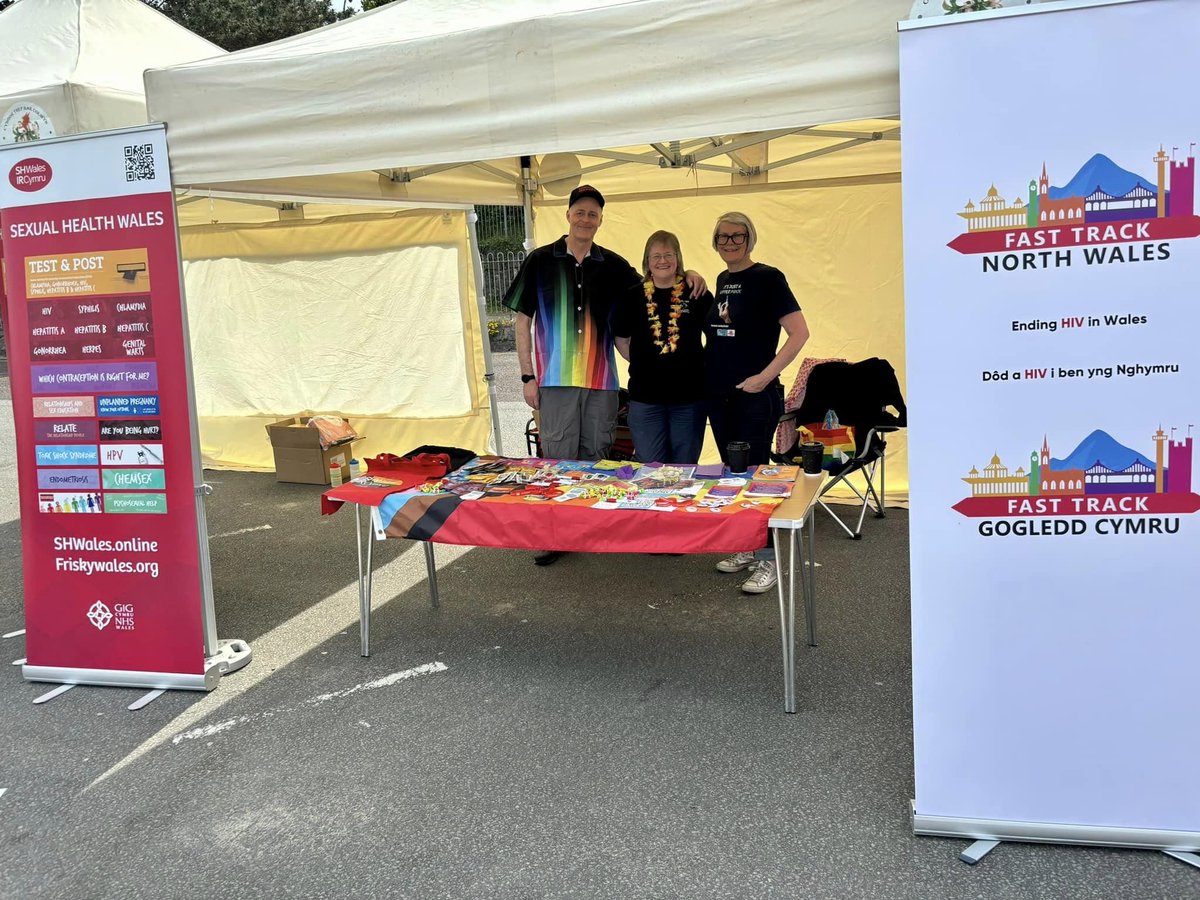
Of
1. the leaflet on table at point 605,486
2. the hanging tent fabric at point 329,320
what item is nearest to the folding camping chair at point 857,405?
the leaflet on table at point 605,486

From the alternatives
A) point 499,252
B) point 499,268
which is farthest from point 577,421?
point 499,252

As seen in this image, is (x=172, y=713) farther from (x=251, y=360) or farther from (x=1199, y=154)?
(x=251, y=360)

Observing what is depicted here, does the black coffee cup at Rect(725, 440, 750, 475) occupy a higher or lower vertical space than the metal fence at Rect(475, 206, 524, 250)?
lower

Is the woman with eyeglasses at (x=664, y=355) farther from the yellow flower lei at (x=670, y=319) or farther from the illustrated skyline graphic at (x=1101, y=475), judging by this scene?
the illustrated skyline graphic at (x=1101, y=475)

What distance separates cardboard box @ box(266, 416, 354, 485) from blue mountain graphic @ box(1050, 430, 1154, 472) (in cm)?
531

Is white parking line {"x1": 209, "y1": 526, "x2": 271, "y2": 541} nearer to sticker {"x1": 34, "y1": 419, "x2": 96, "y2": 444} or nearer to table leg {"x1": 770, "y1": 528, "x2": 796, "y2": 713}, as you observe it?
sticker {"x1": 34, "y1": 419, "x2": 96, "y2": 444}

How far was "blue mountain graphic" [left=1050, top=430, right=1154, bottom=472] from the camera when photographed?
79.7 inches

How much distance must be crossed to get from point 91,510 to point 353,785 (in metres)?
1.55

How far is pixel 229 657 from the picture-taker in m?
3.39

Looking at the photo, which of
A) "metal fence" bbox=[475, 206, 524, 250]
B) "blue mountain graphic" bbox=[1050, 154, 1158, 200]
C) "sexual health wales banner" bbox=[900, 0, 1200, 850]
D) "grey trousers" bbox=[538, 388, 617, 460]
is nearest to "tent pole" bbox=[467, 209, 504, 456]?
"grey trousers" bbox=[538, 388, 617, 460]

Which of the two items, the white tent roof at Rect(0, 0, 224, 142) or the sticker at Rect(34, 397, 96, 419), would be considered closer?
the sticker at Rect(34, 397, 96, 419)

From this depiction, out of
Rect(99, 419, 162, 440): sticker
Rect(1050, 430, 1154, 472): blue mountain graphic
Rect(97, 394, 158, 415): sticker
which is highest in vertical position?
Rect(97, 394, 158, 415): sticker

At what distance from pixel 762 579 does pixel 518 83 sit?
7.56ft

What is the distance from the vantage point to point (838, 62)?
7.49ft
